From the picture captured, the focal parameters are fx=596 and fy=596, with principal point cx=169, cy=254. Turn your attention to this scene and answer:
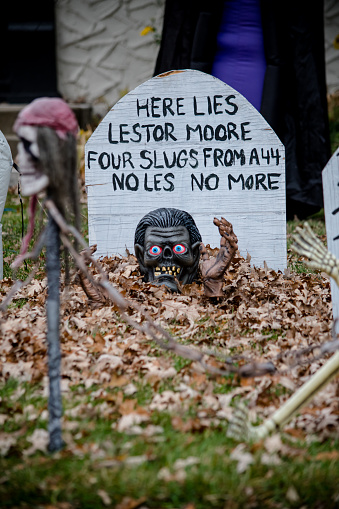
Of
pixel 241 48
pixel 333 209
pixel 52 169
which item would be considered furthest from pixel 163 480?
pixel 241 48

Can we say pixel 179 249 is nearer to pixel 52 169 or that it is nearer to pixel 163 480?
pixel 52 169

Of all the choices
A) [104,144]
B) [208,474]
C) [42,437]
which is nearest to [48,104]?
[42,437]

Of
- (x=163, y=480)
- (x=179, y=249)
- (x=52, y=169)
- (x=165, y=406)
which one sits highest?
(x=52, y=169)

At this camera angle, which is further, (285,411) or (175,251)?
(175,251)

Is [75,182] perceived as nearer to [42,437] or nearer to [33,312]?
[42,437]

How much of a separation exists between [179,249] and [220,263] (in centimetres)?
31

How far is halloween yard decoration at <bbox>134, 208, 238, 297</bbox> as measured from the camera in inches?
165

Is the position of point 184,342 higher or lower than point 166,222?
lower

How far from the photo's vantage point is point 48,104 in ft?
7.67

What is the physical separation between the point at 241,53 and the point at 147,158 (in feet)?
7.54

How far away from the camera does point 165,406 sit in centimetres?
279

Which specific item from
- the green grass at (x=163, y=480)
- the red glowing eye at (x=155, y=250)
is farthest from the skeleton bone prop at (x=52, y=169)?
the red glowing eye at (x=155, y=250)

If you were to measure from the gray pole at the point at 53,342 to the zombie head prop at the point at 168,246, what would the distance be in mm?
1870

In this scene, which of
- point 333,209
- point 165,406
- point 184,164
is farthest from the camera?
point 184,164
